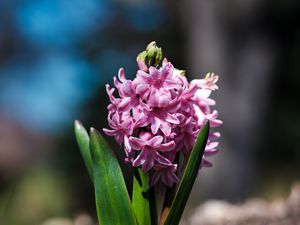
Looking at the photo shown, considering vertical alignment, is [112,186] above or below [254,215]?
below

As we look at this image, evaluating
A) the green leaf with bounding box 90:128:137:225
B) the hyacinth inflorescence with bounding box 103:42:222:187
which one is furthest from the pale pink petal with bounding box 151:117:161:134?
the green leaf with bounding box 90:128:137:225

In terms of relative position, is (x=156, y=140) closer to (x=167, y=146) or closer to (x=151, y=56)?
(x=167, y=146)

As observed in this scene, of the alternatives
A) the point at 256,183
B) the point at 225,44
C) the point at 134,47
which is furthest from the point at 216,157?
the point at 134,47

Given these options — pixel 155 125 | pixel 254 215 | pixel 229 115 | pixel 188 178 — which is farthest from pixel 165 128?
pixel 229 115

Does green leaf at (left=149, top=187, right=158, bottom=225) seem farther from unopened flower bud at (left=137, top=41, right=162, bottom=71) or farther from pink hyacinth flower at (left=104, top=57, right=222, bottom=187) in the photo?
unopened flower bud at (left=137, top=41, right=162, bottom=71)

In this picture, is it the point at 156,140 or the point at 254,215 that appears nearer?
the point at 156,140

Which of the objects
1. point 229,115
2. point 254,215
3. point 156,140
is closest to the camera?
point 156,140

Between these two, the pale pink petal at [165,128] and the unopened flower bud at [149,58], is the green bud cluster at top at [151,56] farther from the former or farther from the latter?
the pale pink petal at [165,128]
